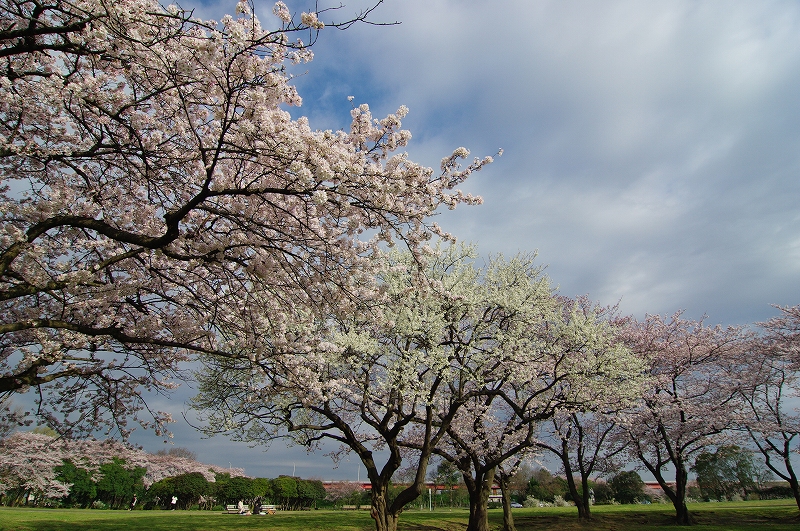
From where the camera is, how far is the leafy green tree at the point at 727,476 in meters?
45.3

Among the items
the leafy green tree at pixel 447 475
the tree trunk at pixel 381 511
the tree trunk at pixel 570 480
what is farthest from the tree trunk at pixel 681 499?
the tree trunk at pixel 381 511

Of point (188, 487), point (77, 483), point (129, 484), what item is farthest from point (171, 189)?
point (129, 484)

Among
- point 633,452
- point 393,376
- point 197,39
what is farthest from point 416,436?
point 197,39

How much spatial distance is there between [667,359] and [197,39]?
95.0 feet

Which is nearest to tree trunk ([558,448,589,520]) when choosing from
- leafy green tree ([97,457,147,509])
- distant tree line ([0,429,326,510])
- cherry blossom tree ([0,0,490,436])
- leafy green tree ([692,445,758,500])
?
cherry blossom tree ([0,0,490,436])

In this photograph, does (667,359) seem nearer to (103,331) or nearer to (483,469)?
(483,469)

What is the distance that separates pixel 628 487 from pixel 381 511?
61.5m

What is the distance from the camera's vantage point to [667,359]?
25.6 meters

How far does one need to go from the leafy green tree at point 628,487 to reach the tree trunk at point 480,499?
52389mm

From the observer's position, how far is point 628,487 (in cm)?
6116

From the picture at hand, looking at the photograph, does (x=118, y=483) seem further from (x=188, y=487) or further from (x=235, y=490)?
(x=235, y=490)

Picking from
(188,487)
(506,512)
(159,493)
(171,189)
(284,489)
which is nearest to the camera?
(171,189)

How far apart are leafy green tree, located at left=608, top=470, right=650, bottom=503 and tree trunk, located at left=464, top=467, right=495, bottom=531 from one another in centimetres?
5239

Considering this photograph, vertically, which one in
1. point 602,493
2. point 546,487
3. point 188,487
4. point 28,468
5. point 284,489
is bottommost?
point 602,493
